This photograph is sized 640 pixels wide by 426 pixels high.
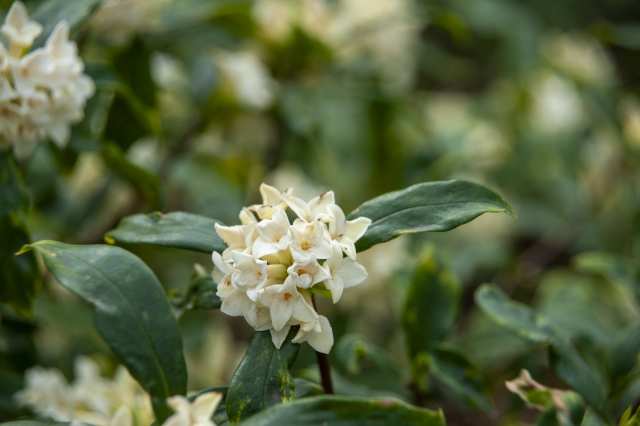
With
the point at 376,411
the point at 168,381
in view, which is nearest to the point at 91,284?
the point at 168,381

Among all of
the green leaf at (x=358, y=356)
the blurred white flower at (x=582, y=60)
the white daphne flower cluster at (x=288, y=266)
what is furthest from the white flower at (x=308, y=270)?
the blurred white flower at (x=582, y=60)

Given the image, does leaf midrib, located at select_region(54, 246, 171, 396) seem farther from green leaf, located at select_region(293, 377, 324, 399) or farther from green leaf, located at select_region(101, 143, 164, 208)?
green leaf, located at select_region(101, 143, 164, 208)

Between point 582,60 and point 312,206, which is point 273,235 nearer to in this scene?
point 312,206

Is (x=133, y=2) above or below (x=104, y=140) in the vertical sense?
above

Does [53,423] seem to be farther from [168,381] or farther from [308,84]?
[308,84]

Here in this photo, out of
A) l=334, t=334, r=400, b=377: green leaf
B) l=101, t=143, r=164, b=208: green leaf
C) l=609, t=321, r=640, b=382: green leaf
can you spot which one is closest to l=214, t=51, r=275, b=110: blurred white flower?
l=101, t=143, r=164, b=208: green leaf

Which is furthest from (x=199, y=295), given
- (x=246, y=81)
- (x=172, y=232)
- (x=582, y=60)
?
(x=582, y=60)

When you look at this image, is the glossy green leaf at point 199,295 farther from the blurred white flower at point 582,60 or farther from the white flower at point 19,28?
the blurred white flower at point 582,60
